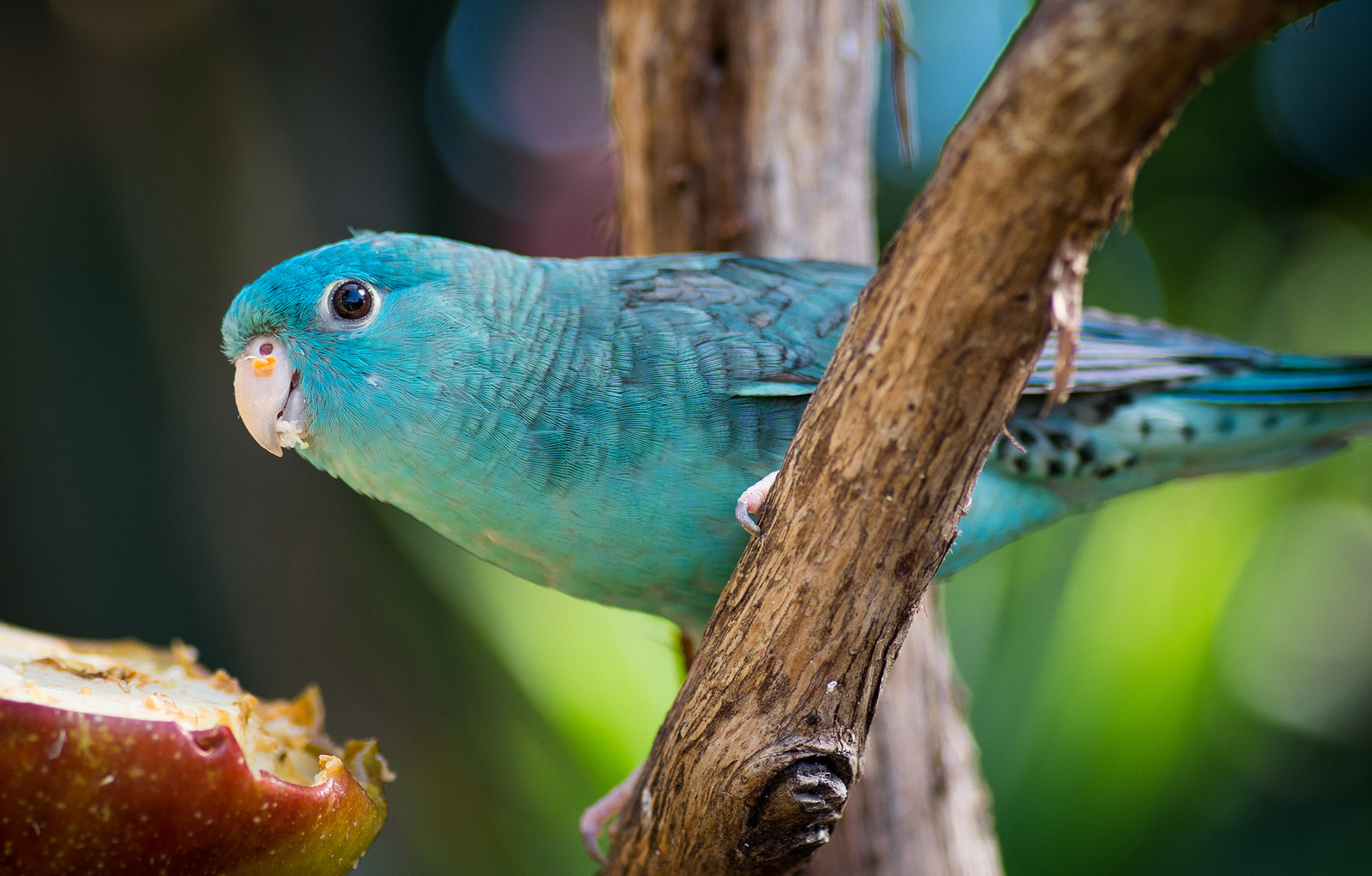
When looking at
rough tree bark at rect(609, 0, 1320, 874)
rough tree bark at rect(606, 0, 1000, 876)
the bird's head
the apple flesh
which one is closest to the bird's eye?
the bird's head

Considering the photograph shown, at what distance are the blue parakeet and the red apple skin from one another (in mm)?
636

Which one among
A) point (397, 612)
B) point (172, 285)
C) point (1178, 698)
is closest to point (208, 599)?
point (397, 612)

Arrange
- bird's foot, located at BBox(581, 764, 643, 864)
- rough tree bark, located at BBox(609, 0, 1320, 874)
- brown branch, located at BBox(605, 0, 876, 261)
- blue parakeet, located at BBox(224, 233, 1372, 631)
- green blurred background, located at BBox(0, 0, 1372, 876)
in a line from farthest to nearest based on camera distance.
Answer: green blurred background, located at BBox(0, 0, 1372, 876) < brown branch, located at BBox(605, 0, 876, 261) < bird's foot, located at BBox(581, 764, 643, 864) < blue parakeet, located at BBox(224, 233, 1372, 631) < rough tree bark, located at BBox(609, 0, 1320, 874)

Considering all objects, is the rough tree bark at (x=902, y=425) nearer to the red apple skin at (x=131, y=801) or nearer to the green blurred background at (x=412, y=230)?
the red apple skin at (x=131, y=801)

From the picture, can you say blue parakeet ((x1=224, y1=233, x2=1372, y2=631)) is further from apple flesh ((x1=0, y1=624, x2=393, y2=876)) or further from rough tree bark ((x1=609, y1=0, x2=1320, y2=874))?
apple flesh ((x1=0, y1=624, x2=393, y2=876))

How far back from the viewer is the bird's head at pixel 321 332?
1780 millimetres

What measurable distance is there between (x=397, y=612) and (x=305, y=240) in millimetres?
2067

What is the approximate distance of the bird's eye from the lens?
5.92ft

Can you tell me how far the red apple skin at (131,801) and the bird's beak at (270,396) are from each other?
682mm

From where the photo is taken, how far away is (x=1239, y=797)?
3.53 meters

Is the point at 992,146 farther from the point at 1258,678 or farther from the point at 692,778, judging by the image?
the point at 1258,678

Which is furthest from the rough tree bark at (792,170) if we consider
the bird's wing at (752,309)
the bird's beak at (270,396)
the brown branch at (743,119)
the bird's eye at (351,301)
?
the bird's beak at (270,396)

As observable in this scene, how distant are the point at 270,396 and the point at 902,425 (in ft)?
4.11

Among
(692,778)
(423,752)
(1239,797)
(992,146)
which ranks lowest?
(423,752)
